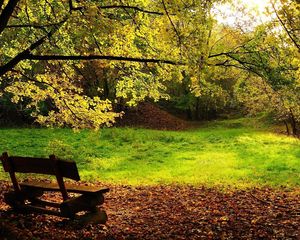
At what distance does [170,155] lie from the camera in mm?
19781

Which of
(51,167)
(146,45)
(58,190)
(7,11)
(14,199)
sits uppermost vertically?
(7,11)

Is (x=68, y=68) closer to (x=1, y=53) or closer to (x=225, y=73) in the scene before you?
(x=1, y=53)

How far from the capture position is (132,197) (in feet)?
38.2

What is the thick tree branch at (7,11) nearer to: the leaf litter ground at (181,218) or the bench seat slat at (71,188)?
the bench seat slat at (71,188)

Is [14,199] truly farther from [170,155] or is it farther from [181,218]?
[170,155]

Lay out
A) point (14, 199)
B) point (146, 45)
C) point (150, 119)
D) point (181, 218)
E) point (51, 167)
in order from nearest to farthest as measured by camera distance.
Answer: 1. point (51, 167)
2. point (14, 199)
3. point (181, 218)
4. point (146, 45)
5. point (150, 119)

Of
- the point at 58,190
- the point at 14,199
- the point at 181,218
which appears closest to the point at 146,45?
the point at 58,190

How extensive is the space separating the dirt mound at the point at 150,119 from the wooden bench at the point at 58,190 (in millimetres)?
24041

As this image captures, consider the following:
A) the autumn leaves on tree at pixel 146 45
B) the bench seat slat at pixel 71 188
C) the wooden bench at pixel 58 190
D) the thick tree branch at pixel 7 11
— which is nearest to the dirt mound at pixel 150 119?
the autumn leaves on tree at pixel 146 45

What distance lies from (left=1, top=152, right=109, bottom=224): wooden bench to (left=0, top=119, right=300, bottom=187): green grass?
4.67m

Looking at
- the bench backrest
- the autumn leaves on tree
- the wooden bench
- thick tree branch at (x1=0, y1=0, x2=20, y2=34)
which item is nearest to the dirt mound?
the autumn leaves on tree

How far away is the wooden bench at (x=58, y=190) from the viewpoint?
7328mm

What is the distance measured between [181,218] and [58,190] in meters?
2.87

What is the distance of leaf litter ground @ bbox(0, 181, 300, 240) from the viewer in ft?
24.1
